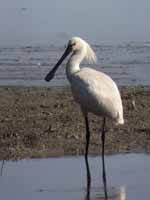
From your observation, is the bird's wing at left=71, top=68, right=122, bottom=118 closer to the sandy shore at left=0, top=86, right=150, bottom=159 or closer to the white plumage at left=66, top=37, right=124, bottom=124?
the white plumage at left=66, top=37, right=124, bottom=124

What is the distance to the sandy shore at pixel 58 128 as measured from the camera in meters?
11.7

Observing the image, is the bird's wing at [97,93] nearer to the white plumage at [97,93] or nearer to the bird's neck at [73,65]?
the white plumage at [97,93]

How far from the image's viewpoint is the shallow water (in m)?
9.20

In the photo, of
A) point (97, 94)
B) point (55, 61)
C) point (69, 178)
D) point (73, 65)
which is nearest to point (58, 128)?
point (73, 65)

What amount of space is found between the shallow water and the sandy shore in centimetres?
48

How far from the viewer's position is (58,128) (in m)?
12.9

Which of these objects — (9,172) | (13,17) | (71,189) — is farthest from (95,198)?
(13,17)

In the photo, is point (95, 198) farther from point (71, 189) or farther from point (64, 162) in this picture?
point (64, 162)

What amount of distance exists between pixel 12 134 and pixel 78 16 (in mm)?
21718

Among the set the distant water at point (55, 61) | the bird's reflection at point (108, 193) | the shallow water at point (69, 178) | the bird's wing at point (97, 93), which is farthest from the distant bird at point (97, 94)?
the distant water at point (55, 61)

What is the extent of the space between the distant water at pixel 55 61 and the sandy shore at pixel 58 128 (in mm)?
3845

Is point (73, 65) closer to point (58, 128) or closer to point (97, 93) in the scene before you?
point (97, 93)

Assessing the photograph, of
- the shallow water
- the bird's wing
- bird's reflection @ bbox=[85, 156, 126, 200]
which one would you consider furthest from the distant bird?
bird's reflection @ bbox=[85, 156, 126, 200]

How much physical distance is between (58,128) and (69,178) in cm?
294
